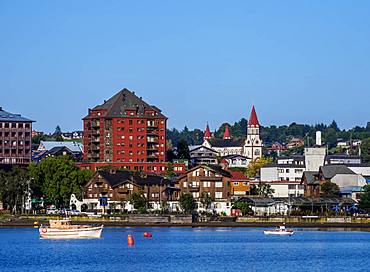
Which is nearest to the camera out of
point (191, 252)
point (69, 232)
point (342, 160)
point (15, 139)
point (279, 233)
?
point (191, 252)

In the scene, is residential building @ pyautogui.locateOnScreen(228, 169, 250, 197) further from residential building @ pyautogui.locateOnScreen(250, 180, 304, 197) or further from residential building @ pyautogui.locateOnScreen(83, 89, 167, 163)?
residential building @ pyautogui.locateOnScreen(83, 89, 167, 163)

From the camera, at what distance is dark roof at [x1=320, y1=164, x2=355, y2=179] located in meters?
142

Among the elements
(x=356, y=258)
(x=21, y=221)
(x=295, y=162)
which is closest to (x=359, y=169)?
(x=295, y=162)

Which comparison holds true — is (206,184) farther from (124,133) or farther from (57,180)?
(124,133)

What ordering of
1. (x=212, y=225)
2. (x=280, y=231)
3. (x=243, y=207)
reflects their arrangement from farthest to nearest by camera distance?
(x=243, y=207) < (x=212, y=225) < (x=280, y=231)

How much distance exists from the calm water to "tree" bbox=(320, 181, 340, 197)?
2609 centimetres

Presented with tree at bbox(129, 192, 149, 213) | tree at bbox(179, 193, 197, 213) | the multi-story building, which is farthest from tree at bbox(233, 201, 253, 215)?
the multi-story building

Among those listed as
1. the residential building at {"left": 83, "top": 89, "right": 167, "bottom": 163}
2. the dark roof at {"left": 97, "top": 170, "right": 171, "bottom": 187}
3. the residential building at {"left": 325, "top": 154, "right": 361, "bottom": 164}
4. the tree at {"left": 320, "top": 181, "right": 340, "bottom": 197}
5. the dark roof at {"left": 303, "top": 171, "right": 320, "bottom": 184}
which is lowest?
the tree at {"left": 320, "top": 181, "right": 340, "bottom": 197}

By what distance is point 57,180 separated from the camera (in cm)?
13025

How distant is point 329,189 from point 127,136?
3773 centimetres

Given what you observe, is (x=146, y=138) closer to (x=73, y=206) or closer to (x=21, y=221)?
(x=73, y=206)

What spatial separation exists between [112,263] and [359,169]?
8264 centimetres

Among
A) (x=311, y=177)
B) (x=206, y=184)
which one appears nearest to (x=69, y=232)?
(x=206, y=184)

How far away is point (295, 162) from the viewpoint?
6900 inches
